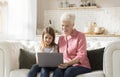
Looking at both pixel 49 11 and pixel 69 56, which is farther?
pixel 49 11

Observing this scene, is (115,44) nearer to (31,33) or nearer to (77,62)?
(77,62)

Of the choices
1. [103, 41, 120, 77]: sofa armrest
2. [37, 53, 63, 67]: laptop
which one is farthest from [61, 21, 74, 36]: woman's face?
[103, 41, 120, 77]: sofa armrest

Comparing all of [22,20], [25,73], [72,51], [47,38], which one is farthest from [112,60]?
[22,20]

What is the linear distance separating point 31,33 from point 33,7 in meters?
0.44

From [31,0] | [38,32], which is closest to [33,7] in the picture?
[31,0]

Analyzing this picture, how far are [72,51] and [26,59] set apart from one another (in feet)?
2.18

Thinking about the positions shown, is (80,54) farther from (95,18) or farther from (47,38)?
(95,18)

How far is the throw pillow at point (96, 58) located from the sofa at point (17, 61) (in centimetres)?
22

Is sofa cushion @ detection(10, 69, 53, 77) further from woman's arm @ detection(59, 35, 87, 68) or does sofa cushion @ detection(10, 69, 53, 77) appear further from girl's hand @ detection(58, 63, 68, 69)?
woman's arm @ detection(59, 35, 87, 68)

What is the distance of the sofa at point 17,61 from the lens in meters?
2.97

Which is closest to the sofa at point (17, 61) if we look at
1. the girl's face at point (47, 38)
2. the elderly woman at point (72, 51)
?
the elderly woman at point (72, 51)

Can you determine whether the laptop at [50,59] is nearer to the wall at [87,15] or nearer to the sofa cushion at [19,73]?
the sofa cushion at [19,73]

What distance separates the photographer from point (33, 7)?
15.6ft

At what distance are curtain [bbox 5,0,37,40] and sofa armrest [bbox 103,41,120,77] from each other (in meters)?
2.00
